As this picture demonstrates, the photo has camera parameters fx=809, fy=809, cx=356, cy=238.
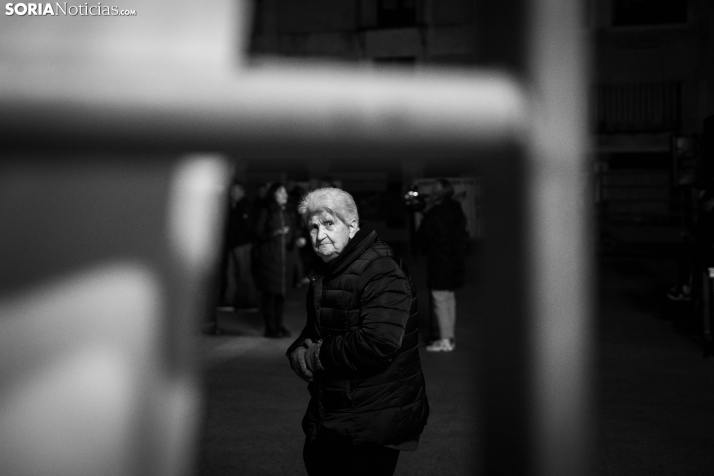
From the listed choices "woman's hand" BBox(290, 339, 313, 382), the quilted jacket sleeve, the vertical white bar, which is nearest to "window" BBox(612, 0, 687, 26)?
the quilted jacket sleeve

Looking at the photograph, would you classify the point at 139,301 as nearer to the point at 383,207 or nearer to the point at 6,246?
the point at 6,246

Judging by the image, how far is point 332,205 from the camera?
9.04 feet

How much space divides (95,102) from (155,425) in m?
0.19

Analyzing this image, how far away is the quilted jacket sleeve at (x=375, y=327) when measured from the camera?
244cm

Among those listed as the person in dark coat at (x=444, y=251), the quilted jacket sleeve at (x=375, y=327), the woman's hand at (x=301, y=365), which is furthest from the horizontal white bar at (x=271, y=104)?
the person in dark coat at (x=444, y=251)

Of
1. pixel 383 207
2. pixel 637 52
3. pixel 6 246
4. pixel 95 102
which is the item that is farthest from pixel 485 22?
pixel 637 52

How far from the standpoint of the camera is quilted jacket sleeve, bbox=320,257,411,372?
2.44 metres

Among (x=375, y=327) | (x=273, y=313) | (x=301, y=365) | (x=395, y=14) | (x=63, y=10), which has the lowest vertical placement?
(x=273, y=313)

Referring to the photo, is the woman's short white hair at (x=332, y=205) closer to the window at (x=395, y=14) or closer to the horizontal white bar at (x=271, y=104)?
the horizontal white bar at (x=271, y=104)

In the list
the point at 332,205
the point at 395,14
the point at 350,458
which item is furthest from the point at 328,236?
the point at 395,14

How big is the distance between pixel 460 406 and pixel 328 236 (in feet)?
8.48

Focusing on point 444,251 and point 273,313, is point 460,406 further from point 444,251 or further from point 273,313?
point 273,313

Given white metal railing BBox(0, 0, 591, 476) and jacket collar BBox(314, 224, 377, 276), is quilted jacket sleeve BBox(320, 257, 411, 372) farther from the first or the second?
white metal railing BBox(0, 0, 591, 476)

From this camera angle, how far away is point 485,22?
0.37 meters
